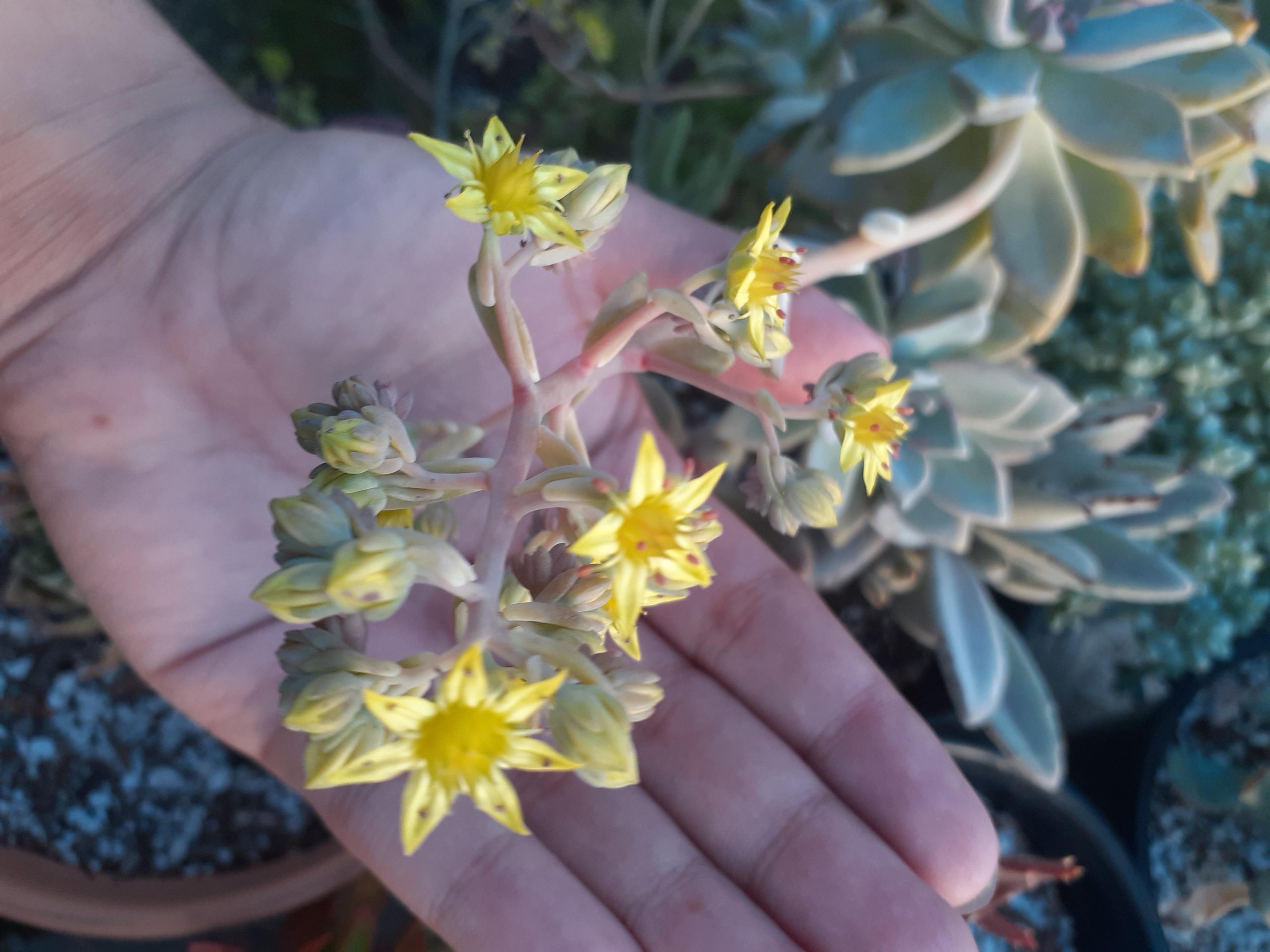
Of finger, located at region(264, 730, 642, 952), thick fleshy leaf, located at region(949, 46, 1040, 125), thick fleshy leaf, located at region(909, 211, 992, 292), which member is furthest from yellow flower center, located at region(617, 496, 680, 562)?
thick fleshy leaf, located at region(909, 211, 992, 292)

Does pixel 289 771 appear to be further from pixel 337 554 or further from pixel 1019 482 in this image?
pixel 1019 482

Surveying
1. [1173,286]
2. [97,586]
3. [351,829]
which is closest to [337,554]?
[351,829]

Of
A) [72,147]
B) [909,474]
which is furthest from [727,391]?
[72,147]

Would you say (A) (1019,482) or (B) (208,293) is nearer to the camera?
(B) (208,293)

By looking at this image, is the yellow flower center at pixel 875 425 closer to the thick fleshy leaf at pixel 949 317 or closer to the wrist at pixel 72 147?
the thick fleshy leaf at pixel 949 317

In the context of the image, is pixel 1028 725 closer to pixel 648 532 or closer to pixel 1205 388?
pixel 1205 388

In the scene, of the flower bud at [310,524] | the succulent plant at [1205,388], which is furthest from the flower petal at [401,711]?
the succulent plant at [1205,388]

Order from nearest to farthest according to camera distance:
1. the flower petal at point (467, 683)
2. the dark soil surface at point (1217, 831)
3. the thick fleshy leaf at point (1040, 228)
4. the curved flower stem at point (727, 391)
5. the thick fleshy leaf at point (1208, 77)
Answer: the flower petal at point (467, 683) < the curved flower stem at point (727, 391) < the thick fleshy leaf at point (1208, 77) < the thick fleshy leaf at point (1040, 228) < the dark soil surface at point (1217, 831)
